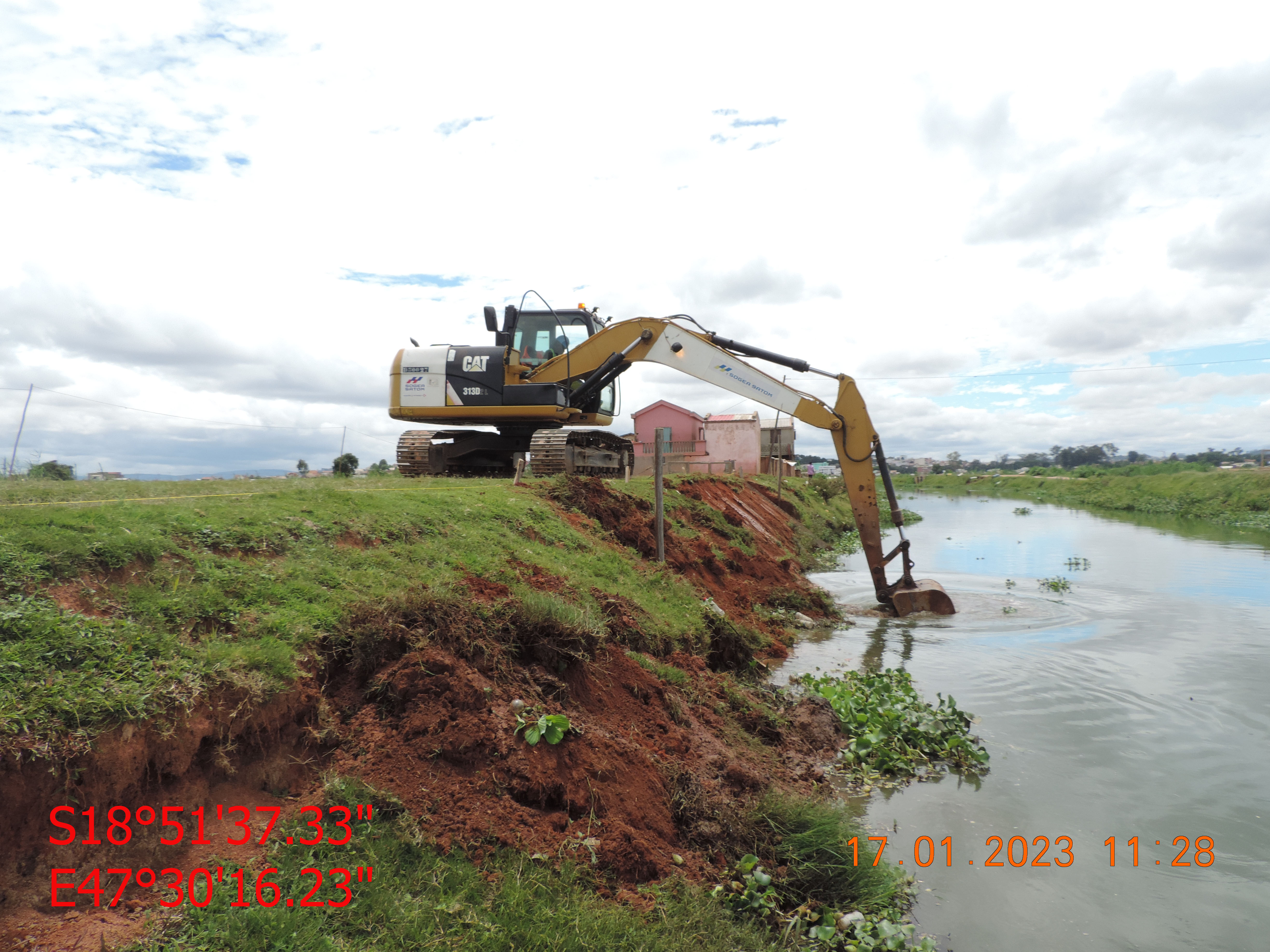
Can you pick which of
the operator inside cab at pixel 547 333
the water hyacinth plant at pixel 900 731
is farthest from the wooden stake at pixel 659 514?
the operator inside cab at pixel 547 333

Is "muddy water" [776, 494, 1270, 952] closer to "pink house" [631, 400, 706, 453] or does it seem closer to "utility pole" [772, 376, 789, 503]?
"utility pole" [772, 376, 789, 503]

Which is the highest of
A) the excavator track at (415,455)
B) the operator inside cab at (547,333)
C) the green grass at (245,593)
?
the operator inside cab at (547,333)

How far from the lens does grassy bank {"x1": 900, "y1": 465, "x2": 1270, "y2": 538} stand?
1588 inches

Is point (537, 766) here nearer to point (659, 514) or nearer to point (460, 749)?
point (460, 749)

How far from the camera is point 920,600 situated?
13477 mm

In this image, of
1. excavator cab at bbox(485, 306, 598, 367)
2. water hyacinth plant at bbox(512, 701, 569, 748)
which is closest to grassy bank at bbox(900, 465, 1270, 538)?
excavator cab at bbox(485, 306, 598, 367)

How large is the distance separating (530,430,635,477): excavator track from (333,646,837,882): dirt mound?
9.47m

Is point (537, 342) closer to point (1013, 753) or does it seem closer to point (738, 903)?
point (1013, 753)

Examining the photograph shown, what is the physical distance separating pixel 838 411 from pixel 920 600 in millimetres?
3908

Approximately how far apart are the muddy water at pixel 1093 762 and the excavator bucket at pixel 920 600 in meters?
0.21

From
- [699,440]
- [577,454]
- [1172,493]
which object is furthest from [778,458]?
[1172,493]

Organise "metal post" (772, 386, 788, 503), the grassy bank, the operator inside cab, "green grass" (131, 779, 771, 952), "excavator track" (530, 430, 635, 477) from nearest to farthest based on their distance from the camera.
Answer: "green grass" (131, 779, 771, 952) → "excavator track" (530, 430, 635, 477) → the operator inside cab → "metal post" (772, 386, 788, 503) → the grassy bank

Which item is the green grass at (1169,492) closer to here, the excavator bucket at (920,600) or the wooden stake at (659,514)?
the excavator bucket at (920,600)

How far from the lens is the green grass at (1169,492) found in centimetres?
4047
